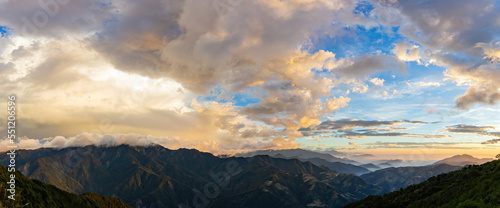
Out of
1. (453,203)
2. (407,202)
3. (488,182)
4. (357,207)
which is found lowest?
(357,207)

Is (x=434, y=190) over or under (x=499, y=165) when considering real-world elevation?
under

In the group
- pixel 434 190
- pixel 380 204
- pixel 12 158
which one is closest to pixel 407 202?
pixel 434 190

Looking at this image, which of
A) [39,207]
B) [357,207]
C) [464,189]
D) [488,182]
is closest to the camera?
[488,182]

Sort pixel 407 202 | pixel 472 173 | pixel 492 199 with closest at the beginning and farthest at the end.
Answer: pixel 492 199, pixel 472 173, pixel 407 202

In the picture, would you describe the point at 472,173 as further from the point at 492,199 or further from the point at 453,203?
the point at 492,199

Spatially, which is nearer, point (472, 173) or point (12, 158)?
point (12, 158)

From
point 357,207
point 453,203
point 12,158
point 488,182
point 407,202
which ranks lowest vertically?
point 357,207

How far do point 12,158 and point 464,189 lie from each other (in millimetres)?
154900

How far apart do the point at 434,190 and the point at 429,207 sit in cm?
2081

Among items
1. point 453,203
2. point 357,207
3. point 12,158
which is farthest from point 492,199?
point 12,158

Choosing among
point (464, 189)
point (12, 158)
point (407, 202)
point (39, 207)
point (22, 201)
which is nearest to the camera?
point (464, 189)

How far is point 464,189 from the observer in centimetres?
8488

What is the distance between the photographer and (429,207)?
291 feet

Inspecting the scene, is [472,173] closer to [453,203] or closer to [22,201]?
[453,203]
